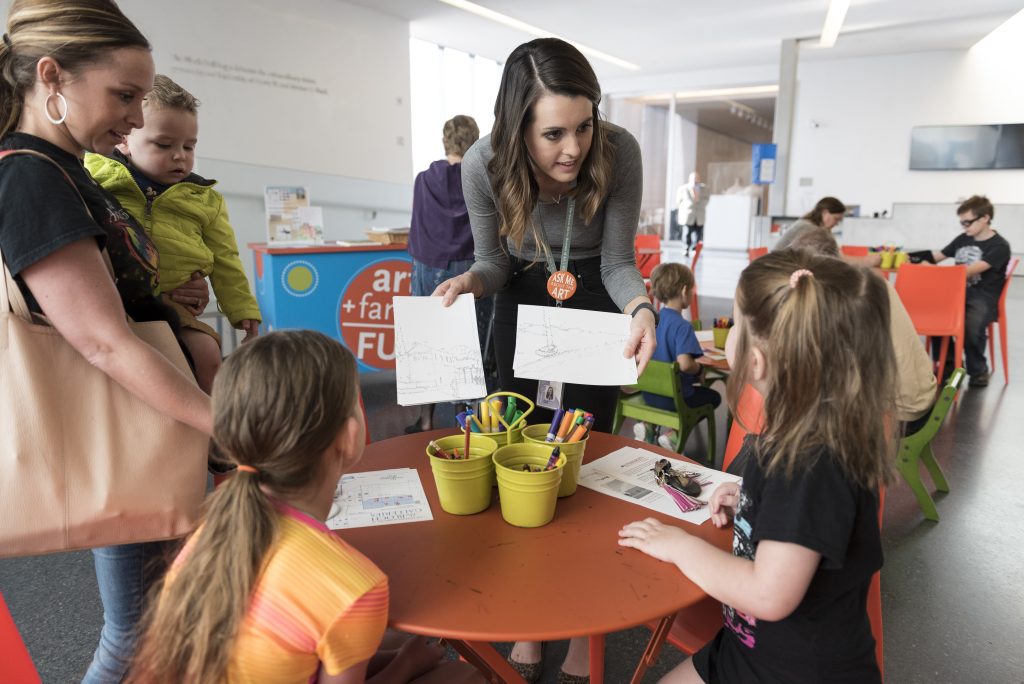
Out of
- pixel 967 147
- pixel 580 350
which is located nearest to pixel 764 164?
pixel 967 147

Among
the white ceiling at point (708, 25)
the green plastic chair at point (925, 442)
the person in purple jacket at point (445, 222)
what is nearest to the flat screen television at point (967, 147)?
the white ceiling at point (708, 25)

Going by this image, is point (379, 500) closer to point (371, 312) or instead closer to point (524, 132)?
point (524, 132)

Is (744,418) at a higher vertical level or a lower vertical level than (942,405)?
higher

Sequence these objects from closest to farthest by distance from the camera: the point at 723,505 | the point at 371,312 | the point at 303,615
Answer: the point at 303,615
the point at 723,505
the point at 371,312

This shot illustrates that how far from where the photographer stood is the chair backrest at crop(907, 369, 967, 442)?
2.64 m

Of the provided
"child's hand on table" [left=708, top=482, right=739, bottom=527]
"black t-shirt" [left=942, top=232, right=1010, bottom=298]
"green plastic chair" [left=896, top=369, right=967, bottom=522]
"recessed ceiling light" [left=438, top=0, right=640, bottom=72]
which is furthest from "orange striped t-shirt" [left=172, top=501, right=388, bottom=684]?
"recessed ceiling light" [left=438, top=0, right=640, bottom=72]

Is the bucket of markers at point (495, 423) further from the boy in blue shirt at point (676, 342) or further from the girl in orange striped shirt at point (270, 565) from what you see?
the boy in blue shirt at point (676, 342)

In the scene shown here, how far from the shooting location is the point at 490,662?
1.09 metres

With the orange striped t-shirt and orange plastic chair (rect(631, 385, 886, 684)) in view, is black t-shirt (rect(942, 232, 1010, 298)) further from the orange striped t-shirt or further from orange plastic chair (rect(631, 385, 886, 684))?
the orange striped t-shirt

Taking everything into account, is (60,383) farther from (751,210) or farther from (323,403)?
(751,210)

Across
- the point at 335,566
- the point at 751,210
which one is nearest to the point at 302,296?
the point at 335,566

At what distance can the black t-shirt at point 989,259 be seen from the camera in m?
4.89

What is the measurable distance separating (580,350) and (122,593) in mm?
1000

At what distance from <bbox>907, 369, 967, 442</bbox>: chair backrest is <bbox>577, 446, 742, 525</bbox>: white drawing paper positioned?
6.01 feet
